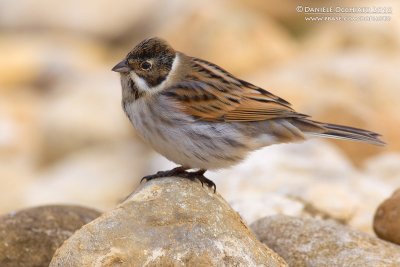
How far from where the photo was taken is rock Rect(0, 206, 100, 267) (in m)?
6.84

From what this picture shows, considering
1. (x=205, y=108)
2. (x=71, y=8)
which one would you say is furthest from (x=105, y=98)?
(x=205, y=108)

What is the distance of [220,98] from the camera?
743cm

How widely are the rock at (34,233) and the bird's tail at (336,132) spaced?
202 centimetres

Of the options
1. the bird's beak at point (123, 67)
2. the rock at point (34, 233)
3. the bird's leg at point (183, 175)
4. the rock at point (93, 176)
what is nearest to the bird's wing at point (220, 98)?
the bird's beak at point (123, 67)

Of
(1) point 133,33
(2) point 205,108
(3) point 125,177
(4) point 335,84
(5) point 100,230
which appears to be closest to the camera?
(5) point 100,230

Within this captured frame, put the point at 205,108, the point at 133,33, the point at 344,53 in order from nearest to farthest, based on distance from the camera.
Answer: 1. the point at 205,108
2. the point at 344,53
3. the point at 133,33

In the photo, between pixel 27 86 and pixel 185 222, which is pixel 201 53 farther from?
pixel 185 222

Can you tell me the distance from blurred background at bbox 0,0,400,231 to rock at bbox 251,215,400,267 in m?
1.08

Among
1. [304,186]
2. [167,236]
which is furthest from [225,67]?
[167,236]

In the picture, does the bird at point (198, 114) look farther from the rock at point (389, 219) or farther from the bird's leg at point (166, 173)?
the rock at point (389, 219)

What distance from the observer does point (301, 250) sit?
21.9 feet

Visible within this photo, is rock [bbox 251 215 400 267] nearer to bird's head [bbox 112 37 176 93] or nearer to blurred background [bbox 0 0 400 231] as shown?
blurred background [bbox 0 0 400 231]

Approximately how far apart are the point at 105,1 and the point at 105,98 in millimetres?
5444

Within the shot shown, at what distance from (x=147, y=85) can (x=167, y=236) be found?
1690 mm
